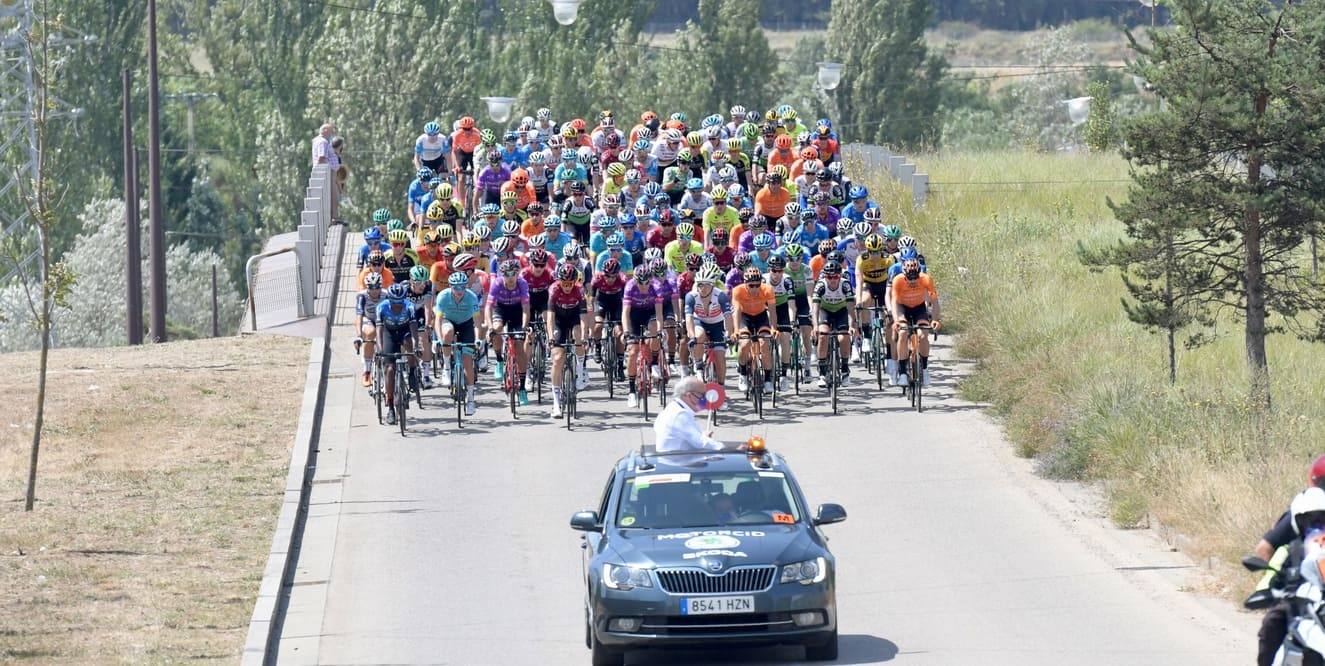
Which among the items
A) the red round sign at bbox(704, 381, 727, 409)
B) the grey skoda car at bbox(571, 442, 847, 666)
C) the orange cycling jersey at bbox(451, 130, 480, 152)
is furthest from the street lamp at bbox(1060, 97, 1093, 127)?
the grey skoda car at bbox(571, 442, 847, 666)

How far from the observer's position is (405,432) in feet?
78.7

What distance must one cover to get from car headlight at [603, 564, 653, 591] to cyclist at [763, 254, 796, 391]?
11392 mm

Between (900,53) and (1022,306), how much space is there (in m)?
49.9

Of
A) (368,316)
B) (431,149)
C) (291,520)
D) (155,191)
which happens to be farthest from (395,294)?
(155,191)

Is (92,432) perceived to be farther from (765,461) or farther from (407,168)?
(407,168)

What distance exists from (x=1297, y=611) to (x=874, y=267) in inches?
616

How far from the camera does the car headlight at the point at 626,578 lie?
43.6 ft

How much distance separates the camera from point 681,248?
2612 centimetres

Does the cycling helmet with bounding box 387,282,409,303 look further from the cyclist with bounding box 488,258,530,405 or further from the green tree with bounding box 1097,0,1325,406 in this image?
the green tree with bounding box 1097,0,1325,406

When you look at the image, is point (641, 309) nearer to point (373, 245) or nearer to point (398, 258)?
point (398, 258)

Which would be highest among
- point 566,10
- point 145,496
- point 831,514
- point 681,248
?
point 566,10

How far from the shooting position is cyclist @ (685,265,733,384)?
2416cm

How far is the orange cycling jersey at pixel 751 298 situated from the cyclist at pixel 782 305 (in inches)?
12.9

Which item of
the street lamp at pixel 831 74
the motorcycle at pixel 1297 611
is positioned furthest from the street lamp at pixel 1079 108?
the motorcycle at pixel 1297 611
